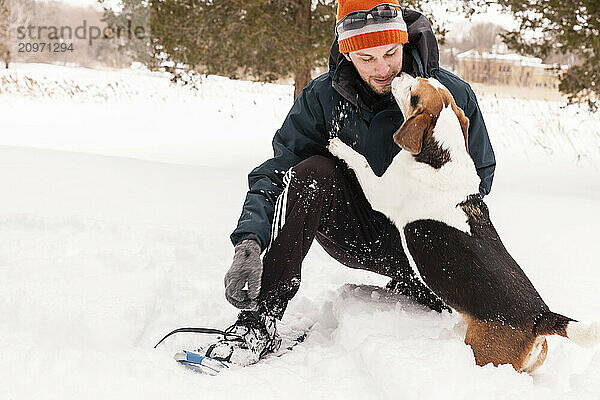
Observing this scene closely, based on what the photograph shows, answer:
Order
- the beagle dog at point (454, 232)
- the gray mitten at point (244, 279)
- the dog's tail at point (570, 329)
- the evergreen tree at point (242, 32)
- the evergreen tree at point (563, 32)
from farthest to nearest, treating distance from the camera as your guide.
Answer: the evergreen tree at point (242, 32), the evergreen tree at point (563, 32), the gray mitten at point (244, 279), the beagle dog at point (454, 232), the dog's tail at point (570, 329)

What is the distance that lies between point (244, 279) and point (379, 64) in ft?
3.30

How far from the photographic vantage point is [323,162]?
2178 millimetres

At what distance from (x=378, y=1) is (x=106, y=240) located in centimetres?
192

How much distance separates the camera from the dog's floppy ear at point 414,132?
218cm

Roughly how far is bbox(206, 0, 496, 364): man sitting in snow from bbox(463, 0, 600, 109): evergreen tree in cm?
355

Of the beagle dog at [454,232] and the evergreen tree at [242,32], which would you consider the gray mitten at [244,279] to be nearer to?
the beagle dog at [454,232]

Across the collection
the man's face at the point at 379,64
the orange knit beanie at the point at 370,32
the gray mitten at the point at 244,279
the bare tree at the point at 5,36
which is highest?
the orange knit beanie at the point at 370,32

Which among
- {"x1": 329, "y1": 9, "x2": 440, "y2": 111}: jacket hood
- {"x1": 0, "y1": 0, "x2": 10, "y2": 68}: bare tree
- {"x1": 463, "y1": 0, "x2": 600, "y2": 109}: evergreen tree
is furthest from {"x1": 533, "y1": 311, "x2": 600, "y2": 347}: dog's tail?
{"x1": 0, "y1": 0, "x2": 10, "y2": 68}: bare tree

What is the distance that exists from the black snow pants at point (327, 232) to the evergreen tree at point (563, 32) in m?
3.88

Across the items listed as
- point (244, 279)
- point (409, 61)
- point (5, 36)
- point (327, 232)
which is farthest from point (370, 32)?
point (5, 36)

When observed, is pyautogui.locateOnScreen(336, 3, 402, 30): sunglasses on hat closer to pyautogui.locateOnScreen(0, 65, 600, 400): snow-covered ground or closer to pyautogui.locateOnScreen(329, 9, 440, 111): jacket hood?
pyautogui.locateOnScreen(329, 9, 440, 111): jacket hood

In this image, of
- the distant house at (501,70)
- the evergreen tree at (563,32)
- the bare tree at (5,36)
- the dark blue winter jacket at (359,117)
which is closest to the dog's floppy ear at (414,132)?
the dark blue winter jacket at (359,117)

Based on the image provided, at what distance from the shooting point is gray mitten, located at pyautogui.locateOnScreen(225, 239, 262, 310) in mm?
1961

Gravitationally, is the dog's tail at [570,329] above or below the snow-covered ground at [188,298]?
above
